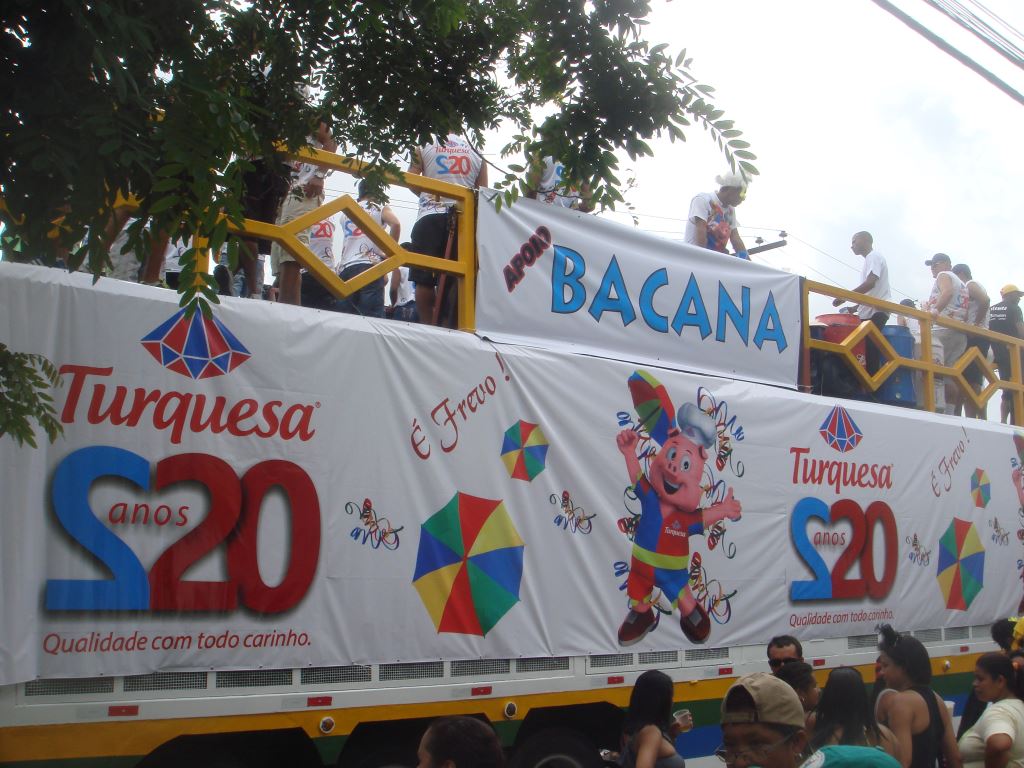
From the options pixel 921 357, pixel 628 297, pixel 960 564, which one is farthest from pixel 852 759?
pixel 921 357

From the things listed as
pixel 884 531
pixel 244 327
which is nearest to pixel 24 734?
pixel 244 327

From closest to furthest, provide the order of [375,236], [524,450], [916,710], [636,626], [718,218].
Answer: [916,710]
[375,236]
[524,450]
[636,626]
[718,218]

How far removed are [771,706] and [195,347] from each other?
3222mm

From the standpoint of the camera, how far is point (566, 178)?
499cm

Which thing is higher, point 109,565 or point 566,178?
Answer: point 566,178

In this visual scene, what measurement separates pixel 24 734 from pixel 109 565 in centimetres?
76

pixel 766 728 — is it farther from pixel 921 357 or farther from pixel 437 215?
pixel 921 357

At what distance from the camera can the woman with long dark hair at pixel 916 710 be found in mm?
5199

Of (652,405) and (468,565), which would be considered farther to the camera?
(652,405)

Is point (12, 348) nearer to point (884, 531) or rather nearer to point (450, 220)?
point (450, 220)

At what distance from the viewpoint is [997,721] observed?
5.41 metres

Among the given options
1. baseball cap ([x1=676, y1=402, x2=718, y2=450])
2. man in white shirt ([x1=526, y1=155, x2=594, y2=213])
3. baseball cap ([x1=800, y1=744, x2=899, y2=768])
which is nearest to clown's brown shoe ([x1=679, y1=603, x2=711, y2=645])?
baseball cap ([x1=676, y1=402, x2=718, y2=450])

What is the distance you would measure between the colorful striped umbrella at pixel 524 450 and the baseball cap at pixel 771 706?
10.1ft

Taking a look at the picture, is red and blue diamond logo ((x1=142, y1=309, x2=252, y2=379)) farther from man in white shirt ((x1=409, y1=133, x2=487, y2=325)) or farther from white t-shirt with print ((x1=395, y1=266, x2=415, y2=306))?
white t-shirt with print ((x1=395, y1=266, x2=415, y2=306))
